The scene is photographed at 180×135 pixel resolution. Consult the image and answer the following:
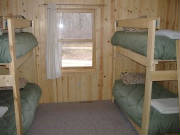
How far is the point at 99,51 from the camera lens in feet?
12.7

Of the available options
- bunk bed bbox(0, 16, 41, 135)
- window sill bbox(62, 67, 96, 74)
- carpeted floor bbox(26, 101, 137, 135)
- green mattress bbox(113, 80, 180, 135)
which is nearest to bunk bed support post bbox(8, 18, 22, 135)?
bunk bed bbox(0, 16, 41, 135)

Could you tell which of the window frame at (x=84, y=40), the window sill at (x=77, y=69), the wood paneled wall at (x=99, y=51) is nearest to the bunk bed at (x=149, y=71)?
the wood paneled wall at (x=99, y=51)

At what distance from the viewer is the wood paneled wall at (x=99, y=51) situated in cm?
361

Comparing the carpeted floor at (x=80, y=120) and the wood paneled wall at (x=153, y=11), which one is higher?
the wood paneled wall at (x=153, y=11)

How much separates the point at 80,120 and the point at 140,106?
1051mm

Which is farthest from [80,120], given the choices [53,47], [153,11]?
[153,11]

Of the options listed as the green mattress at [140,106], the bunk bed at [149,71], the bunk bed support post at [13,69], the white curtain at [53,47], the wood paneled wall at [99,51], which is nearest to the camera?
the bunk bed support post at [13,69]

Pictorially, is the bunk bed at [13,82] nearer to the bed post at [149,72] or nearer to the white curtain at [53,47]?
the white curtain at [53,47]

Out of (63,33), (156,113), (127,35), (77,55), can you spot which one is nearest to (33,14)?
(63,33)

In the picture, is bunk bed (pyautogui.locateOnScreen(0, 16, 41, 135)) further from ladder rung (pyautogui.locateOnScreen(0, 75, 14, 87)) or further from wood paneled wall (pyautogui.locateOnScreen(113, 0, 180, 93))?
wood paneled wall (pyautogui.locateOnScreen(113, 0, 180, 93))

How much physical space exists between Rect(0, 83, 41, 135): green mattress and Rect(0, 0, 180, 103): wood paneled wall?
0.53 meters

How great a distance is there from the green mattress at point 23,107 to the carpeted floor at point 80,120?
353 mm

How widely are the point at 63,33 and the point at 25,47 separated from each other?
1371 millimetres

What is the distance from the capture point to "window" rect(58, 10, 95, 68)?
12.3ft
